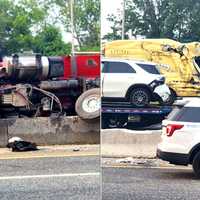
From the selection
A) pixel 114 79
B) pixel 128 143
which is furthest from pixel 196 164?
pixel 114 79

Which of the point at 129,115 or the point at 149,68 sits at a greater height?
the point at 149,68

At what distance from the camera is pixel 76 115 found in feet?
25.7

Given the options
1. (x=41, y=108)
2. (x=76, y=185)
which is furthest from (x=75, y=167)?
(x=41, y=108)

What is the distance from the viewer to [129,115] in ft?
4.52

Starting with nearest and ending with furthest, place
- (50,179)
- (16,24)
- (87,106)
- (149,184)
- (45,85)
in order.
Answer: (149,184), (50,179), (87,106), (16,24), (45,85)

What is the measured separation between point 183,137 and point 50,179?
3.99 meters

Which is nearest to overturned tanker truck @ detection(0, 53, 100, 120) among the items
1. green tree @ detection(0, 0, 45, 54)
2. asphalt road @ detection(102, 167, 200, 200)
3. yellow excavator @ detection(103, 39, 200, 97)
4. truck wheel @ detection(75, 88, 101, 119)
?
truck wheel @ detection(75, 88, 101, 119)

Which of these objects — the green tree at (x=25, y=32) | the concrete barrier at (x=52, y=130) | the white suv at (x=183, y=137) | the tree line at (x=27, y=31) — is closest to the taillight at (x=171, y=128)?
the white suv at (x=183, y=137)

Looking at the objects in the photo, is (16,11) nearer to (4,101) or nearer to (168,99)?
(4,101)

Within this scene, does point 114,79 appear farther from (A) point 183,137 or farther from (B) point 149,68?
(A) point 183,137

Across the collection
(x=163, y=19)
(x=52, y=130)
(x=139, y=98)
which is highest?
(x=163, y=19)

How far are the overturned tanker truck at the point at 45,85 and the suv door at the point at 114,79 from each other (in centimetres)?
597

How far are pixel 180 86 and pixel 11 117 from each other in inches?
264

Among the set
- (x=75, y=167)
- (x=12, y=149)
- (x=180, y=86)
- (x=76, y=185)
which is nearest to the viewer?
(x=180, y=86)
